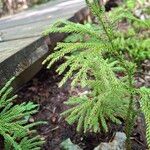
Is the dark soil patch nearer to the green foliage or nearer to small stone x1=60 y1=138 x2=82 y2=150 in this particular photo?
small stone x1=60 y1=138 x2=82 y2=150

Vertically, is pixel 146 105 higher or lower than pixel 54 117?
higher

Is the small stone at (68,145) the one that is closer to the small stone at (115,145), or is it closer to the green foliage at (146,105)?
the small stone at (115,145)

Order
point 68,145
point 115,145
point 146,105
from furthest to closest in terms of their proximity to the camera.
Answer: point 68,145 < point 115,145 < point 146,105

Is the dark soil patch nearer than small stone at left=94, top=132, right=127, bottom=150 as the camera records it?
No

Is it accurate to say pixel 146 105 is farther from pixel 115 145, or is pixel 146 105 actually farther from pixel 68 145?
pixel 68 145

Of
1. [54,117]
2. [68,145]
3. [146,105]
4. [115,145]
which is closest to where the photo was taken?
[146,105]

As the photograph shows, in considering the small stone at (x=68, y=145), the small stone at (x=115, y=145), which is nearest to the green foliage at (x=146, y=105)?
A: the small stone at (x=115, y=145)

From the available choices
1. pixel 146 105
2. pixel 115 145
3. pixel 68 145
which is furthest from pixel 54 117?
pixel 146 105

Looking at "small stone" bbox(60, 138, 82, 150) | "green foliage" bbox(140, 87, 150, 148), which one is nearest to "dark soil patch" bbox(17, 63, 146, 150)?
"small stone" bbox(60, 138, 82, 150)

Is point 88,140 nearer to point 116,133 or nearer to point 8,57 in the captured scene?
point 116,133
